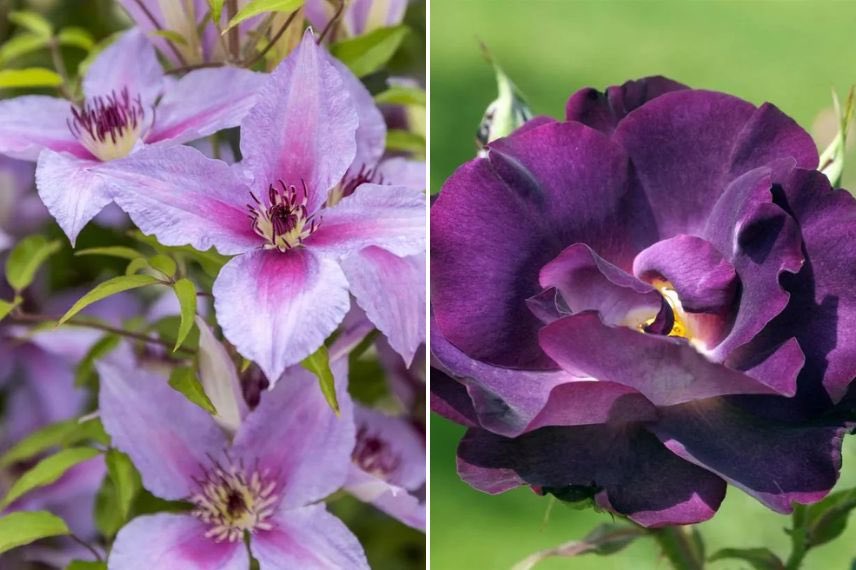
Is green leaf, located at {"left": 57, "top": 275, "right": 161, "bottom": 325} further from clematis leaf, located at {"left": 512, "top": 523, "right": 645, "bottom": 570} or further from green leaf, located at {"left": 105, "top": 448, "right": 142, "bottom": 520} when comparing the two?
clematis leaf, located at {"left": 512, "top": 523, "right": 645, "bottom": 570}

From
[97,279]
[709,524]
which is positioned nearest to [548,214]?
[709,524]

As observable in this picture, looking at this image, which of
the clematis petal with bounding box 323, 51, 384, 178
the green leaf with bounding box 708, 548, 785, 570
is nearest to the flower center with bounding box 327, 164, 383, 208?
the clematis petal with bounding box 323, 51, 384, 178

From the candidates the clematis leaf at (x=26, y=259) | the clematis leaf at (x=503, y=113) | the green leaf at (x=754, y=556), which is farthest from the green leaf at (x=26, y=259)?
the green leaf at (x=754, y=556)

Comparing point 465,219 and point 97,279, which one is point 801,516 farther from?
point 97,279

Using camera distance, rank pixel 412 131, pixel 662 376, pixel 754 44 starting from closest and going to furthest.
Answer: pixel 662 376, pixel 754 44, pixel 412 131

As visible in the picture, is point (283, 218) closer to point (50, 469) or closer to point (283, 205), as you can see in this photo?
point (283, 205)

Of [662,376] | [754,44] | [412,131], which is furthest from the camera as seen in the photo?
[412,131]

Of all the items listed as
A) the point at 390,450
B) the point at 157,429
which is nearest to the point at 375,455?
the point at 390,450
